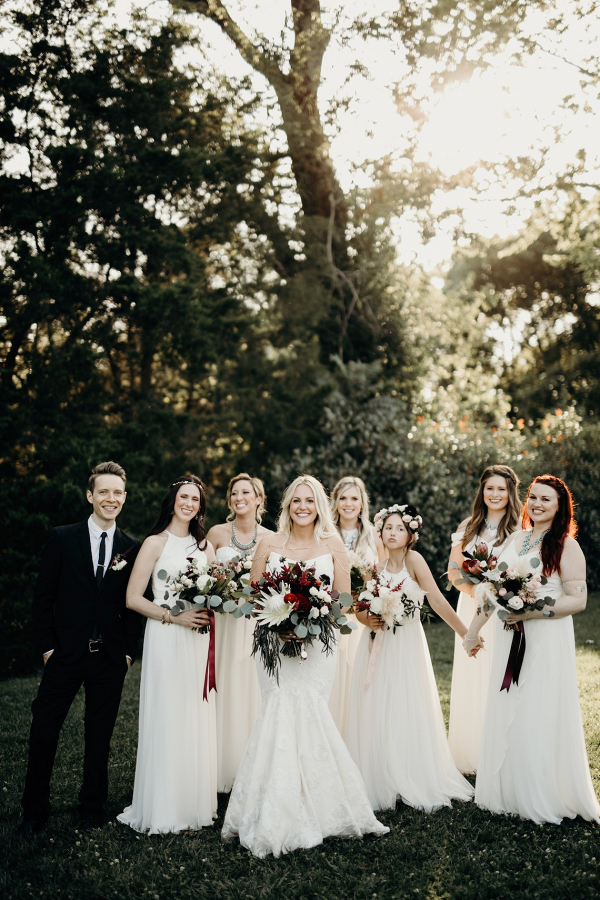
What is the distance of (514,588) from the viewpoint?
221 inches

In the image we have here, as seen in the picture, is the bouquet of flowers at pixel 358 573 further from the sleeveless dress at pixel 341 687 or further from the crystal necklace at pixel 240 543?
the crystal necklace at pixel 240 543

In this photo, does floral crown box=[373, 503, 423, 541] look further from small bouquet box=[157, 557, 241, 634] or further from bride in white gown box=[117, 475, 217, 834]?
bride in white gown box=[117, 475, 217, 834]

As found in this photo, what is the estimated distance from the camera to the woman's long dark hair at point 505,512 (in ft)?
23.2

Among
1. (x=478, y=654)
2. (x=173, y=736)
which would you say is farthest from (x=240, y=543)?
(x=478, y=654)

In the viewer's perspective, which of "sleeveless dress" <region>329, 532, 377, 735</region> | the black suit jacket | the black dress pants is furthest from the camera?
"sleeveless dress" <region>329, 532, 377, 735</region>

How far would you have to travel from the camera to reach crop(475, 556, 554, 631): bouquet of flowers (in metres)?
5.53

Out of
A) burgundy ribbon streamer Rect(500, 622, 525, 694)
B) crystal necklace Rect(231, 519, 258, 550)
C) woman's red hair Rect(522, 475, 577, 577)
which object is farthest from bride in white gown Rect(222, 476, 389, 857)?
woman's red hair Rect(522, 475, 577, 577)

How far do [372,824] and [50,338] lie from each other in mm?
10556

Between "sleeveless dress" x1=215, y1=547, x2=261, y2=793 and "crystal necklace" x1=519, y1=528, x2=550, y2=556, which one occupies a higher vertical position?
"crystal necklace" x1=519, y1=528, x2=550, y2=556

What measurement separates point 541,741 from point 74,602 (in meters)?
3.70

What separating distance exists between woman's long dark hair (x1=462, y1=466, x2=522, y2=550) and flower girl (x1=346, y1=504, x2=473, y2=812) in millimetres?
913

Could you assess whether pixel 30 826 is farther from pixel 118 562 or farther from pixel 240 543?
pixel 240 543

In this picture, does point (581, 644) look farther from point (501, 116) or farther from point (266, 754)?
point (501, 116)

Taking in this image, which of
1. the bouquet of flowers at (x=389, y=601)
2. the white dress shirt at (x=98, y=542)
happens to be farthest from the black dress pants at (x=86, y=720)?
the bouquet of flowers at (x=389, y=601)
